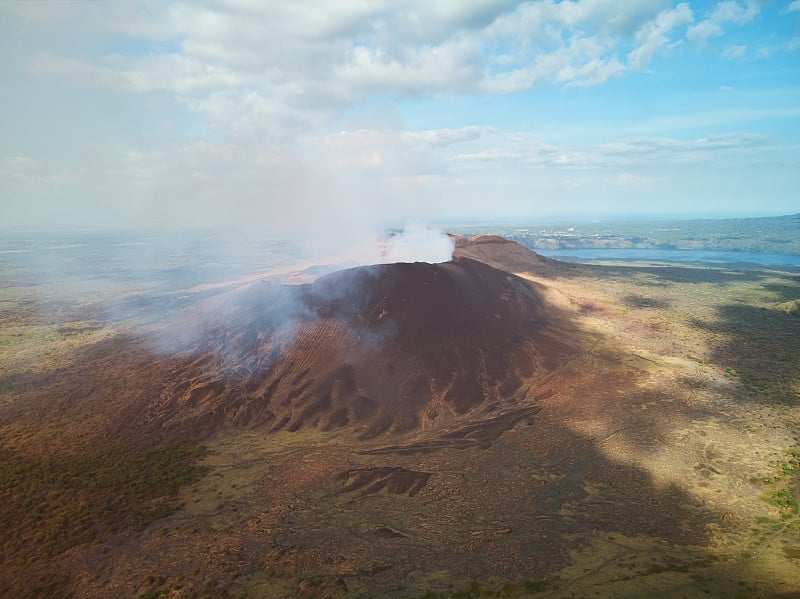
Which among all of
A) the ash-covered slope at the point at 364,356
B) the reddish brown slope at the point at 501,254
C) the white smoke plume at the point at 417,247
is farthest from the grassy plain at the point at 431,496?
the reddish brown slope at the point at 501,254

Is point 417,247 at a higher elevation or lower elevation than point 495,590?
higher

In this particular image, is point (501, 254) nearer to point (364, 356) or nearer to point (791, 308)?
point (791, 308)

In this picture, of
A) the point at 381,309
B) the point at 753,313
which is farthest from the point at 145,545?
the point at 753,313

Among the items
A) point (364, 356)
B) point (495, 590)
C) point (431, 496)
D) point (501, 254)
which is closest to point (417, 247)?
point (364, 356)

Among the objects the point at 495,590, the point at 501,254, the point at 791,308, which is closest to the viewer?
the point at 495,590

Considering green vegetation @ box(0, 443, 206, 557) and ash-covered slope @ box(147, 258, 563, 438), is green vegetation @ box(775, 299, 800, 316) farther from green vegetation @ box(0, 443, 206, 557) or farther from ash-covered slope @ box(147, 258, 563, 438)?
green vegetation @ box(0, 443, 206, 557)

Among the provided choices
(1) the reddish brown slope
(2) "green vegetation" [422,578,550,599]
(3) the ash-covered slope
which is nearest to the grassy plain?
(2) "green vegetation" [422,578,550,599]
